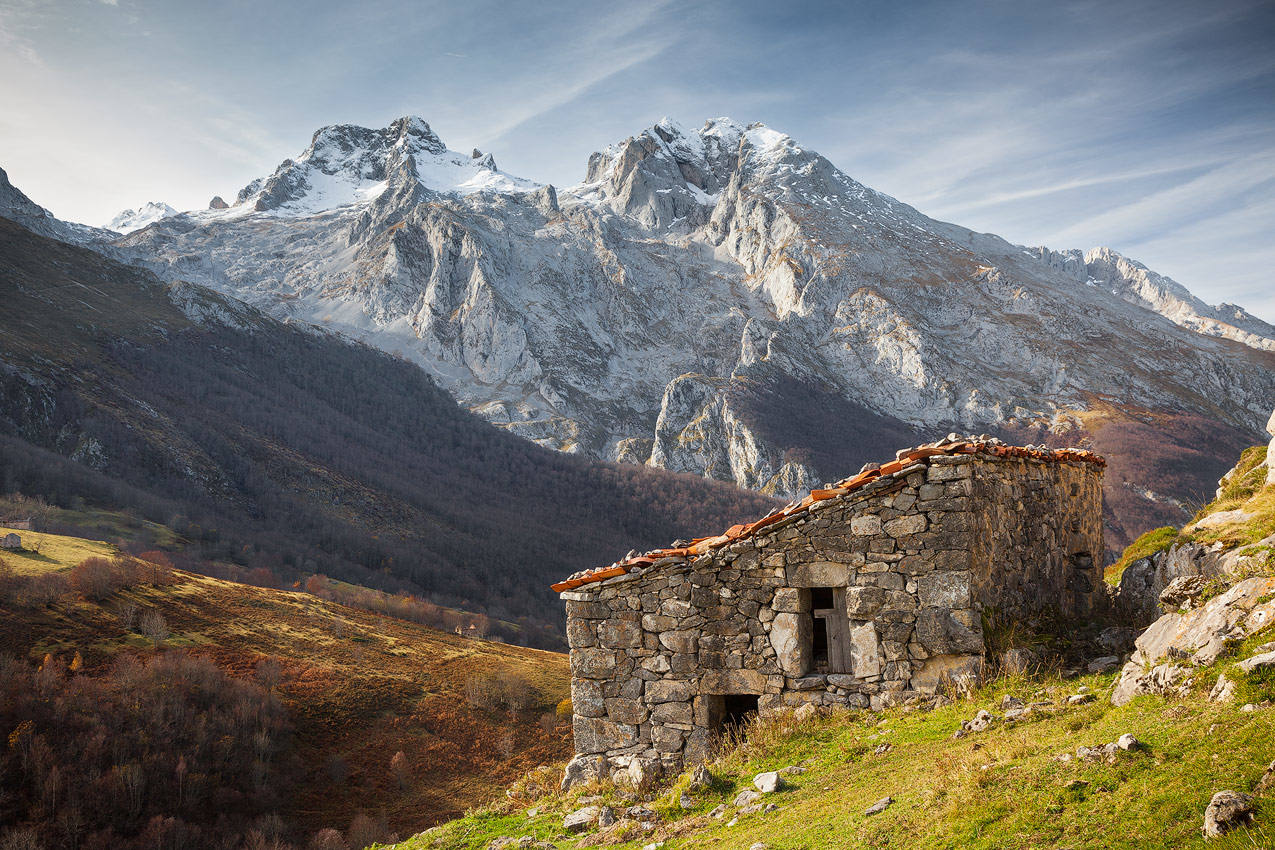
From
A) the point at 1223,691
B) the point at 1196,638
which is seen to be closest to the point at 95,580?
the point at 1196,638

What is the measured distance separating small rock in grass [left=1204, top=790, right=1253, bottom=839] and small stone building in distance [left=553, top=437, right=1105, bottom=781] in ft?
16.8

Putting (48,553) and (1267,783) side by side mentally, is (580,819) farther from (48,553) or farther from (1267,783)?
(48,553)

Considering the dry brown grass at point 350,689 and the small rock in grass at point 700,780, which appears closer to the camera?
the small rock in grass at point 700,780

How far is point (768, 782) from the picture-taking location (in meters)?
7.88

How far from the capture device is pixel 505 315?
191125 millimetres

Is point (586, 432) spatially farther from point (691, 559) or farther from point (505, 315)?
point (691, 559)

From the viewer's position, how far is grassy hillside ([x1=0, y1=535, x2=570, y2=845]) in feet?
95.3

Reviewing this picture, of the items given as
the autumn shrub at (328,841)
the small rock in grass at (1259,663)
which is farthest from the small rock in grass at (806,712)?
the autumn shrub at (328,841)

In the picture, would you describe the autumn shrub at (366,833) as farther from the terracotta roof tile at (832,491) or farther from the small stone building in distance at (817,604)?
the terracotta roof tile at (832,491)

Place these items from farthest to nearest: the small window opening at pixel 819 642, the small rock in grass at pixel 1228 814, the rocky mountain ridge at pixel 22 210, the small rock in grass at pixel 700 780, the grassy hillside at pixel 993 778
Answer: the rocky mountain ridge at pixel 22 210 → the small window opening at pixel 819 642 → the small rock in grass at pixel 700 780 → the grassy hillside at pixel 993 778 → the small rock in grass at pixel 1228 814

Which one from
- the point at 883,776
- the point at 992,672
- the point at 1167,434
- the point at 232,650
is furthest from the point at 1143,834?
the point at 1167,434

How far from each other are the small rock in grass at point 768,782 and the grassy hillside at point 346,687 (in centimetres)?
2206

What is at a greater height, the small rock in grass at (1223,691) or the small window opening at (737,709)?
the small rock in grass at (1223,691)

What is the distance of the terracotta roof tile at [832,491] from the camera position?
30.8 feet
